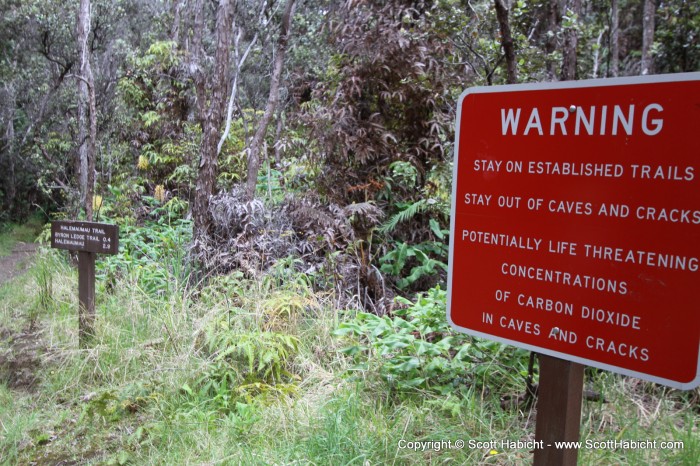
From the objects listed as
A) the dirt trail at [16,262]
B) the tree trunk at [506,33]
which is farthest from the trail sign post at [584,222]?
the dirt trail at [16,262]

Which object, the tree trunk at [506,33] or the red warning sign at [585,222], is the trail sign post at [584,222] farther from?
the tree trunk at [506,33]

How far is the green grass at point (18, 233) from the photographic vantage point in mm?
15656

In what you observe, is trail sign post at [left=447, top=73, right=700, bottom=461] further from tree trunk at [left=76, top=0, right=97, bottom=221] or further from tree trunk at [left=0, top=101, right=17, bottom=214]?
tree trunk at [left=0, top=101, right=17, bottom=214]

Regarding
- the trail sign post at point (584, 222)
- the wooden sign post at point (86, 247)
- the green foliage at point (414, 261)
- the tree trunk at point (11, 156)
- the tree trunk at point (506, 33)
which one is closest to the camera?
the trail sign post at point (584, 222)

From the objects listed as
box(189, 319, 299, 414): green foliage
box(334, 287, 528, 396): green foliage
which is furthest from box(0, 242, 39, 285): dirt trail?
box(334, 287, 528, 396): green foliage

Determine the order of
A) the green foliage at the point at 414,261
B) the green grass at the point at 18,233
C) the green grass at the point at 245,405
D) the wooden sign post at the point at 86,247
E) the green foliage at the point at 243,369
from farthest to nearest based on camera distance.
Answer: the green grass at the point at 18,233 < the green foliage at the point at 414,261 < the wooden sign post at the point at 86,247 < the green foliage at the point at 243,369 < the green grass at the point at 245,405

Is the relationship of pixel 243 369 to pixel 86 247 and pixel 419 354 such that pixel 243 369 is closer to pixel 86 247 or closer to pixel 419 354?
pixel 419 354

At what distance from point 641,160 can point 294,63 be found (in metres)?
18.3

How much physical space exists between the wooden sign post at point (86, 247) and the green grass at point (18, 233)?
11.2 metres

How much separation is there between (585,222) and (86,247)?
4856mm

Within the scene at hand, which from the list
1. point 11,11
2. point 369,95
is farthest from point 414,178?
point 11,11

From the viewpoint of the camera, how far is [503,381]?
11.4ft

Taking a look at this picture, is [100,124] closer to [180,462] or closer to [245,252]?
[245,252]

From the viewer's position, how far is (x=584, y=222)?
1705 mm
